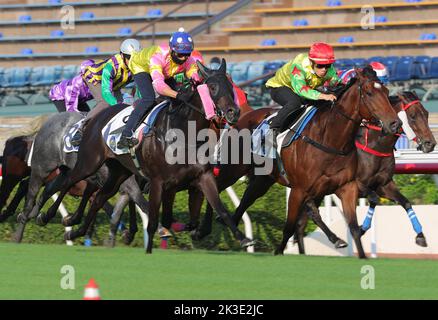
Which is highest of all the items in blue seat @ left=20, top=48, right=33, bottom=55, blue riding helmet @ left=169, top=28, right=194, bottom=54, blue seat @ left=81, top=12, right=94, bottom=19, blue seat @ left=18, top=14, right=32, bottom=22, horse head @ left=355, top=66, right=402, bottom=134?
blue seat @ left=18, top=14, right=32, bottom=22

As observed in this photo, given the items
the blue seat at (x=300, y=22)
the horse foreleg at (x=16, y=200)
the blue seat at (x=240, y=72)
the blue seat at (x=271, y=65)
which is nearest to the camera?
the horse foreleg at (x=16, y=200)

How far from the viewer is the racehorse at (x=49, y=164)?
11352 mm

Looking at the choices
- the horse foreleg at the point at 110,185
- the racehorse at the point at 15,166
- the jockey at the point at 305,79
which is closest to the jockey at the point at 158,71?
the horse foreleg at the point at 110,185

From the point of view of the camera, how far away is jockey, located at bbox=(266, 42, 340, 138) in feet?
30.5

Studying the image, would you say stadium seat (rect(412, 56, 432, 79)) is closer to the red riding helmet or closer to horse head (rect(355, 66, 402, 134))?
the red riding helmet

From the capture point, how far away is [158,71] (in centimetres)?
953

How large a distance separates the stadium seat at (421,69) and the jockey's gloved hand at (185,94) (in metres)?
11.3

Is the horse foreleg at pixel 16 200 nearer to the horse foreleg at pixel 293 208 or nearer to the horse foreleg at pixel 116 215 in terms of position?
the horse foreleg at pixel 116 215

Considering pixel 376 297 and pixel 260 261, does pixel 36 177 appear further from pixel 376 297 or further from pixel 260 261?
pixel 376 297

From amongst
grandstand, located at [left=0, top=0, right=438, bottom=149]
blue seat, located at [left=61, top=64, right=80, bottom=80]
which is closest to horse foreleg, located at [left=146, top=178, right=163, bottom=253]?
grandstand, located at [left=0, top=0, right=438, bottom=149]

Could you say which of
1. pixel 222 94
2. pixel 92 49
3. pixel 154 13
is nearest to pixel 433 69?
pixel 154 13

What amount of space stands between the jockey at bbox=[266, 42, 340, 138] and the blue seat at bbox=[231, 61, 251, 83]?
38.3 ft
